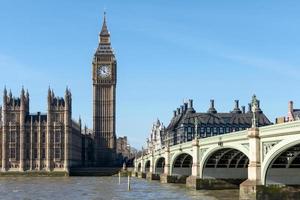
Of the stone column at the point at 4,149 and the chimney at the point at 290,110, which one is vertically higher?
the chimney at the point at 290,110

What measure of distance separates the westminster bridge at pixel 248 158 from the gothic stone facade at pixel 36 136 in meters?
61.2

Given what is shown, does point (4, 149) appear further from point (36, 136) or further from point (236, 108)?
point (236, 108)

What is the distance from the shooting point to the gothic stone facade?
14788 centimetres

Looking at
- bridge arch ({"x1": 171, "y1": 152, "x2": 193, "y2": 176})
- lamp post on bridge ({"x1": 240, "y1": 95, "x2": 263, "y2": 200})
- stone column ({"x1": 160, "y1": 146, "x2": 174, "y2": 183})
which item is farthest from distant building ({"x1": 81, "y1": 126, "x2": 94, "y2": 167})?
lamp post on bridge ({"x1": 240, "y1": 95, "x2": 263, "y2": 200})

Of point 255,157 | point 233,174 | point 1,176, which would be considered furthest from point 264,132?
point 1,176

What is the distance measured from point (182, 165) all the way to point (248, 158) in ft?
104

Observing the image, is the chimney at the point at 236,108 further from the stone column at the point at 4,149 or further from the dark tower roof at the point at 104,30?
the stone column at the point at 4,149

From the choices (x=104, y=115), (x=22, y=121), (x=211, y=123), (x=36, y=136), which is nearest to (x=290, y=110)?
(x=211, y=123)

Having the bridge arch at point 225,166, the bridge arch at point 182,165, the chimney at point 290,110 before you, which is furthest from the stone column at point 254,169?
the chimney at point 290,110

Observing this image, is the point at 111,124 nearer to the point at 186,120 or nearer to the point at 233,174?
the point at 186,120

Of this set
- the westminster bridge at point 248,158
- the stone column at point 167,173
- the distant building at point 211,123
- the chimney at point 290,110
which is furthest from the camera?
the distant building at point 211,123

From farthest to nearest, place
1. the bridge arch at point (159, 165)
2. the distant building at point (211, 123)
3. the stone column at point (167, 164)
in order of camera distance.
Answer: the distant building at point (211, 123), the bridge arch at point (159, 165), the stone column at point (167, 164)

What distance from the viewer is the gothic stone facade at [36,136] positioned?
147875mm

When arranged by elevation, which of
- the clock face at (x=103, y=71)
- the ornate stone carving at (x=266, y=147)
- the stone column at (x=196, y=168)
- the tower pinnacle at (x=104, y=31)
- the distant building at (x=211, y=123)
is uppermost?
the tower pinnacle at (x=104, y=31)
